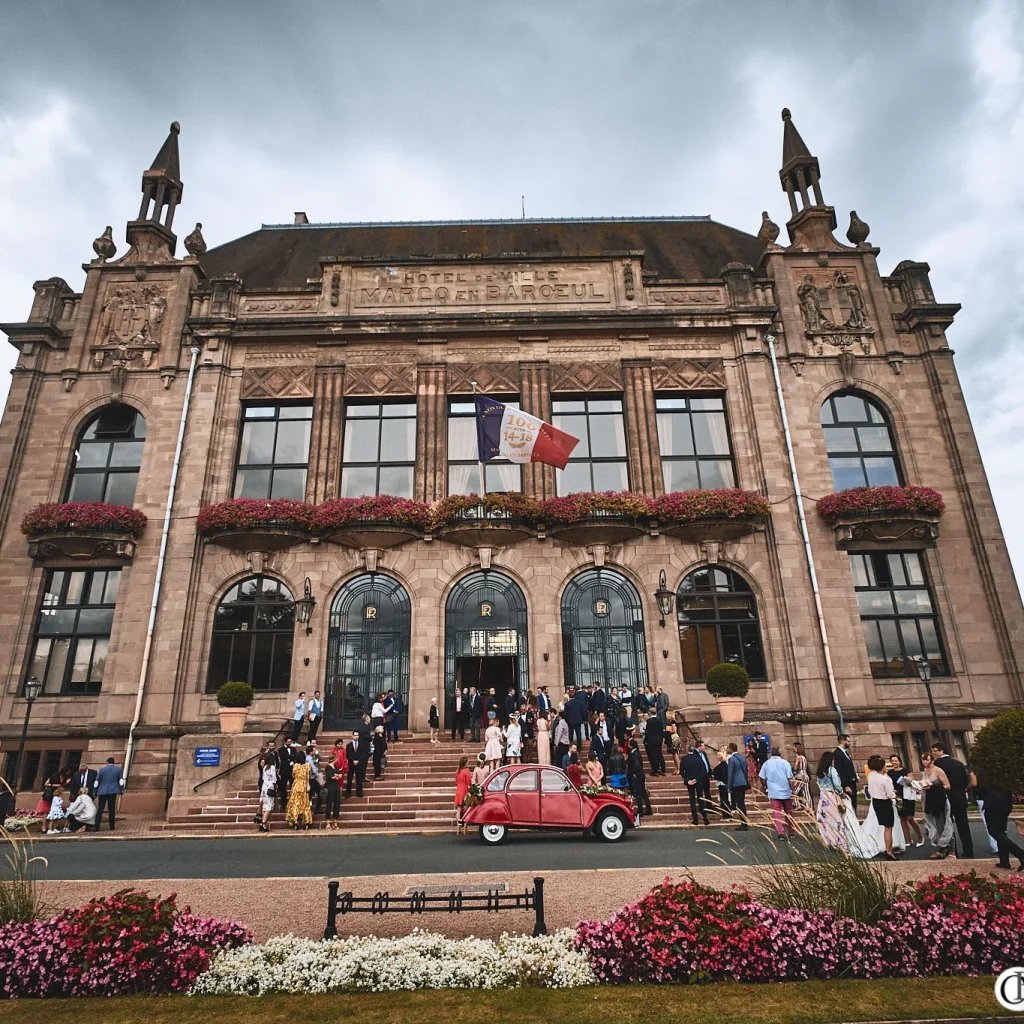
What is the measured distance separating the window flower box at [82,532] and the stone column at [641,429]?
17524mm

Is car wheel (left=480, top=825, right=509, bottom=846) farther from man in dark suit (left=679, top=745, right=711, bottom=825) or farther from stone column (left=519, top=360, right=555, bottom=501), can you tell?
stone column (left=519, top=360, right=555, bottom=501)

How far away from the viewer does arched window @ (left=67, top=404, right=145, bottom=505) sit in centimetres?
2477

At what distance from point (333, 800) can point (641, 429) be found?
16.4 m

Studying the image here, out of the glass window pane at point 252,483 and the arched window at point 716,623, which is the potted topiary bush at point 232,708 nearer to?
the glass window pane at point 252,483

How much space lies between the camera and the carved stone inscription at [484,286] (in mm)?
27516

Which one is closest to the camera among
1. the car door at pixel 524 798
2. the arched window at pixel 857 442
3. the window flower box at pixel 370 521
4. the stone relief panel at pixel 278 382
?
the car door at pixel 524 798

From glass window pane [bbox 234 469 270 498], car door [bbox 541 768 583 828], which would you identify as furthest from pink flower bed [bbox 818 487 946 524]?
glass window pane [bbox 234 469 270 498]

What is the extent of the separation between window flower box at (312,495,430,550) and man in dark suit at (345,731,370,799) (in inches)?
297

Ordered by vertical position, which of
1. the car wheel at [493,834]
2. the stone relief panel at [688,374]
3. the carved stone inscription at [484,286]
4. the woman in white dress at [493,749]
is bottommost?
the car wheel at [493,834]

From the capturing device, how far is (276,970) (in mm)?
6488

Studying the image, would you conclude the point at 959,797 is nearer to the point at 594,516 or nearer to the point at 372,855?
the point at 372,855

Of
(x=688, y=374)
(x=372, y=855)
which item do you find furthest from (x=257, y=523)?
(x=688, y=374)

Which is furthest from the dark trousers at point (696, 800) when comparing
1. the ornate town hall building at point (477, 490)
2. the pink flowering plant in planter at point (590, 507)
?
the pink flowering plant in planter at point (590, 507)

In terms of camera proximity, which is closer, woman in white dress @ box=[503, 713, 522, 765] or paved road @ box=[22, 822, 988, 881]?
paved road @ box=[22, 822, 988, 881]
